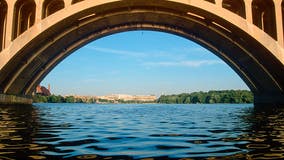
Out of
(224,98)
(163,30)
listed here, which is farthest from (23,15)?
(224,98)

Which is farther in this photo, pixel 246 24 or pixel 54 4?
pixel 54 4

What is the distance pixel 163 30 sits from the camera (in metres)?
38.1

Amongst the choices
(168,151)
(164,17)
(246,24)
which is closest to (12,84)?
(164,17)

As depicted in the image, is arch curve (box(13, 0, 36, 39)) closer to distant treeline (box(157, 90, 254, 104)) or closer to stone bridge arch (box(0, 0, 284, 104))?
stone bridge arch (box(0, 0, 284, 104))

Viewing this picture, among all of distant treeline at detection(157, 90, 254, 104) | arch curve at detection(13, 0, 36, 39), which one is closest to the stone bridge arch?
arch curve at detection(13, 0, 36, 39)

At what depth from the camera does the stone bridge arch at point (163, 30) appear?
84.0 feet

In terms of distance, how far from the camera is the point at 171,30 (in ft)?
122

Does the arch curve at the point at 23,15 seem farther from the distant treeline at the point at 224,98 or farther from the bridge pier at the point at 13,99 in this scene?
the distant treeline at the point at 224,98

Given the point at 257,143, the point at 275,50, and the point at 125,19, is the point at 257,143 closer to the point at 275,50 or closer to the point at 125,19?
the point at 275,50

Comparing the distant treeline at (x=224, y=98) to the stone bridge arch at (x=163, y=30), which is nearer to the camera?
the stone bridge arch at (x=163, y=30)

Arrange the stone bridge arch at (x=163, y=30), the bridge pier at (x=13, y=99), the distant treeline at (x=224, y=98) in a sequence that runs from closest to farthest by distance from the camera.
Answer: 1. the stone bridge arch at (x=163, y=30)
2. the bridge pier at (x=13, y=99)
3. the distant treeline at (x=224, y=98)

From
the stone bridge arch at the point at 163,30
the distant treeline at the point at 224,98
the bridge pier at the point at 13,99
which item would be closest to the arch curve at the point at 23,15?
the stone bridge arch at the point at 163,30

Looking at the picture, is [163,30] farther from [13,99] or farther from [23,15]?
[13,99]

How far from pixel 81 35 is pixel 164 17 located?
11.1m
